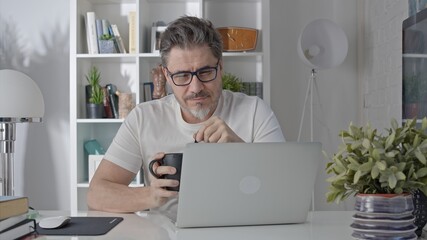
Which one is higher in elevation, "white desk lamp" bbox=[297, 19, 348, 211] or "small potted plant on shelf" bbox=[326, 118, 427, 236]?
"white desk lamp" bbox=[297, 19, 348, 211]

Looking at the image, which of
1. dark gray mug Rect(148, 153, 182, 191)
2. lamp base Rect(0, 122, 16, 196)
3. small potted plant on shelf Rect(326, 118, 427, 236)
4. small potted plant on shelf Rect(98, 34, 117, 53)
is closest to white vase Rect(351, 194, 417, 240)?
small potted plant on shelf Rect(326, 118, 427, 236)

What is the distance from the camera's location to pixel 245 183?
4.71ft

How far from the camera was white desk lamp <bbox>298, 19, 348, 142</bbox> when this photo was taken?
3.59 metres

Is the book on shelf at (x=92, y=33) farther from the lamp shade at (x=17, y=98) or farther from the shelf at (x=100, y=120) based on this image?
the lamp shade at (x=17, y=98)

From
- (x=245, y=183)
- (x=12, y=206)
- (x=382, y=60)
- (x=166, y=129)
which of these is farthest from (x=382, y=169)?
(x=382, y=60)

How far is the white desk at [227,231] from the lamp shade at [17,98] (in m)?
1.54

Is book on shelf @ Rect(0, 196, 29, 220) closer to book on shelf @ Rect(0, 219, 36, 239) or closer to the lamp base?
book on shelf @ Rect(0, 219, 36, 239)

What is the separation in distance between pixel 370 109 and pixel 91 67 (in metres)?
1.74

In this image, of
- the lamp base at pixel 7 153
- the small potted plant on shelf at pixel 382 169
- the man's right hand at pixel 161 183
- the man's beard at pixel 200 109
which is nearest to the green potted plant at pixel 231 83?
the lamp base at pixel 7 153

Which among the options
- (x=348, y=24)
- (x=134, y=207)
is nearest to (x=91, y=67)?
(x=348, y=24)

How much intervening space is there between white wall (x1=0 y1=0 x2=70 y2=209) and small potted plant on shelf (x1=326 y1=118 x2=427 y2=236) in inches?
116

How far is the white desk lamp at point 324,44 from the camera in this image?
3586mm

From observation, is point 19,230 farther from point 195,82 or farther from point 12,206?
point 195,82

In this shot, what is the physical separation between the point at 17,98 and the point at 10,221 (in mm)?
1813
